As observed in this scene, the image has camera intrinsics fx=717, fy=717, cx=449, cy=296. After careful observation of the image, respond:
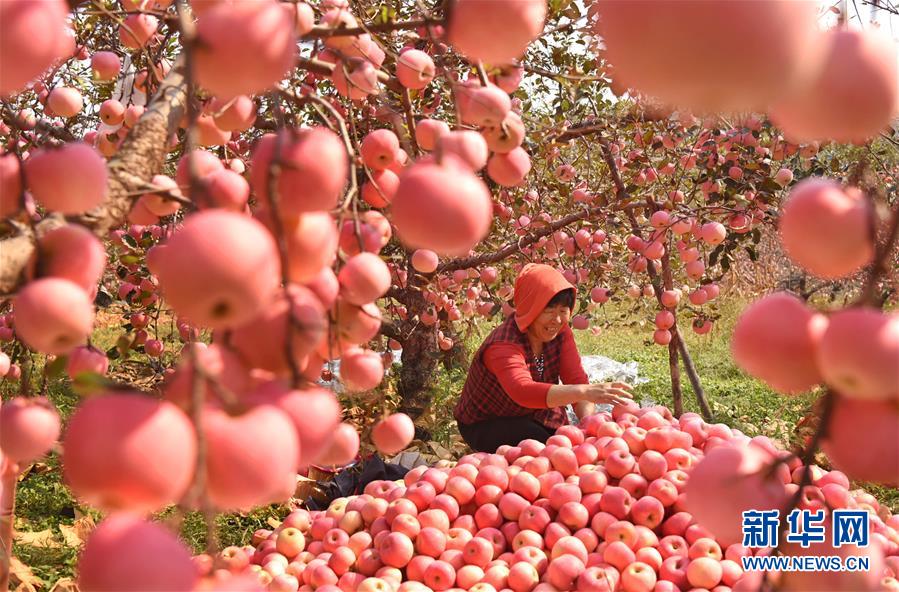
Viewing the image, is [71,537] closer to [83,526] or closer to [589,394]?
[83,526]

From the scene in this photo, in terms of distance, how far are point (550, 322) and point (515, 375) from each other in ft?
1.05

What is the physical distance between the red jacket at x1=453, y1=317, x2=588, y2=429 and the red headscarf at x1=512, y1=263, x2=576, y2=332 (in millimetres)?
132

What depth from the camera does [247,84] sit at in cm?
53

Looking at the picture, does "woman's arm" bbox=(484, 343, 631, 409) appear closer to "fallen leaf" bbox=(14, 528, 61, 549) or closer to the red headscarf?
the red headscarf

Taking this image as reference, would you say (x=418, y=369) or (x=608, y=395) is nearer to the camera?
(x=608, y=395)

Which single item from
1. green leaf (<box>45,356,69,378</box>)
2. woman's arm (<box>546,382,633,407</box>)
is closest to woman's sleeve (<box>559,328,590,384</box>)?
woman's arm (<box>546,382,633,407</box>)

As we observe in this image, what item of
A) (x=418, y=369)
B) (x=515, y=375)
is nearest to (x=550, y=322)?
(x=515, y=375)

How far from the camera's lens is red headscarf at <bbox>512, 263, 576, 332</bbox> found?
3.07m

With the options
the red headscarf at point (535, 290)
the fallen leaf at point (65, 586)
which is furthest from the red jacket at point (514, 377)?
the fallen leaf at point (65, 586)

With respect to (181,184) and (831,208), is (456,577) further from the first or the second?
(831,208)

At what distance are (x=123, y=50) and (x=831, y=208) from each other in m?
2.29

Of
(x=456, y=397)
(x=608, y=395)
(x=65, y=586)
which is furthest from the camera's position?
(x=456, y=397)

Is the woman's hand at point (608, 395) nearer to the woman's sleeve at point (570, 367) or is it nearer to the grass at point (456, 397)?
the woman's sleeve at point (570, 367)

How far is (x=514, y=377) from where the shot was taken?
306 centimetres
